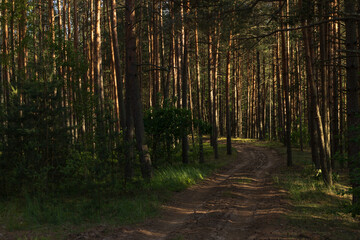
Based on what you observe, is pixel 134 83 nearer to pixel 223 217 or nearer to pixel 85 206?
pixel 85 206

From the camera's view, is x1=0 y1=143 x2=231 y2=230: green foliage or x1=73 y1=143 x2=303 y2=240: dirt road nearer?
x1=73 y1=143 x2=303 y2=240: dirt road

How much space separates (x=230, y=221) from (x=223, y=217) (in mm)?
370

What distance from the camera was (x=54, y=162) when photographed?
32.2ft

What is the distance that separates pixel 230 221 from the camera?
25.3 feet

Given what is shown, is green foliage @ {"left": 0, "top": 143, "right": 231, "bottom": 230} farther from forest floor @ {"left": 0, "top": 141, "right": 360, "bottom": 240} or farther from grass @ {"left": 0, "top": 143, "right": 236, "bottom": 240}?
forest floor @ {"left": 0, "top": 141, "right": 360, "bottom": 240}

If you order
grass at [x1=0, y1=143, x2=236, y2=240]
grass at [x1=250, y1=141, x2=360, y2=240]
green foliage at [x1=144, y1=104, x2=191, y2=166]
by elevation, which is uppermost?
green foliage at [x1=144, y1=104, x2=191, y2=166]

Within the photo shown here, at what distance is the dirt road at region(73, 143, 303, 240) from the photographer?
6695mm

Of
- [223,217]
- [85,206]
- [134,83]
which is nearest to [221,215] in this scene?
[223,217]

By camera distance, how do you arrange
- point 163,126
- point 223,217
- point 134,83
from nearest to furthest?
point 223,217 → point 134,83 → point 163,126

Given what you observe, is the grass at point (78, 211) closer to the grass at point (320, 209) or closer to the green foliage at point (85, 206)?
the green foliage at point (85, 206)

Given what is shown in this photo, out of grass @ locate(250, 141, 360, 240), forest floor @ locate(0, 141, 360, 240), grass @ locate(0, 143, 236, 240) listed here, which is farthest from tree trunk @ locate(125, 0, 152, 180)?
grass @ locate(250, 141, 360, 240)

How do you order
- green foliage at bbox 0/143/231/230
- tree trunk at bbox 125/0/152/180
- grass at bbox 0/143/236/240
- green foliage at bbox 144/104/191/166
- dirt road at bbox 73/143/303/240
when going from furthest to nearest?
1. green foliage at bbox 144/104/191/166
2. tree trunk at bbox 125/0/152/180
3. green foliage at bbox 0/143/231/230
4. grass at bbox 0/143/236/240
5. dirt road at bbox 73/143/303/240

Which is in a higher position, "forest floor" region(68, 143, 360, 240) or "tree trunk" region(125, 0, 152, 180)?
"tree trunk" region(125, 0, 152, 180)

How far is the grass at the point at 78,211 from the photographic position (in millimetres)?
7217
